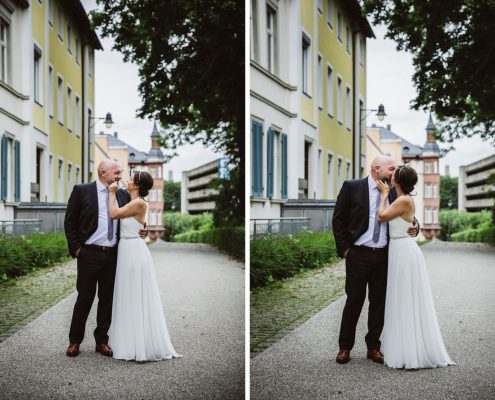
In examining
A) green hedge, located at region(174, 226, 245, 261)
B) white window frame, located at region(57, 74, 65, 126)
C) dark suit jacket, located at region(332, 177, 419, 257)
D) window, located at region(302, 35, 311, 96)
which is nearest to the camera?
dark suit jacket, located at region(332, 177, 419, 257)

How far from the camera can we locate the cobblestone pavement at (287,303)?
5559 millimetres

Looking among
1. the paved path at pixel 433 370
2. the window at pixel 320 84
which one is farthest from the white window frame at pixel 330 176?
the paved path at pixel 433 370

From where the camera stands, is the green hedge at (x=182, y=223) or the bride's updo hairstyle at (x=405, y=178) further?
the green hedge at (x=182, y=223)

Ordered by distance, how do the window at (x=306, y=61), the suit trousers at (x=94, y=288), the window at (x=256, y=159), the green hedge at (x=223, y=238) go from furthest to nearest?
the green hedge at (x=223, y=238)
the window at (x=306, y=61)
the window at (x=256, y=159)
the suit trousers at (x=94, y=288)

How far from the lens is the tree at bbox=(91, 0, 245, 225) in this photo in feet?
19.9

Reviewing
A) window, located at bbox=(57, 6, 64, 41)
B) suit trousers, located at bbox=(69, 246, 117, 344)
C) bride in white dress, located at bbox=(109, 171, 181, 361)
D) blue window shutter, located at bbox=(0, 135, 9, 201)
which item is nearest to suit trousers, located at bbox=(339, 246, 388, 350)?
bride in white dress, located at bbox=(109, 171, 181, 361)

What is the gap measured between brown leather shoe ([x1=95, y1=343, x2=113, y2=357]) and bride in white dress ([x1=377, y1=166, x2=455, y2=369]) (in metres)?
2.00

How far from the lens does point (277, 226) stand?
5855mm

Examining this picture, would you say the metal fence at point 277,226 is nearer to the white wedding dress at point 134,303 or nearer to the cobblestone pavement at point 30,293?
the white wedding dress at point 134,303

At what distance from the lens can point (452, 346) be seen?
5227 mm

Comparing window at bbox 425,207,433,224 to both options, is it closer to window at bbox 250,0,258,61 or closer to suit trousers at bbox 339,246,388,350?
suit trousers at bbox 339,246,388,350

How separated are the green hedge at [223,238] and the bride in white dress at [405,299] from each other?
60.4 inches

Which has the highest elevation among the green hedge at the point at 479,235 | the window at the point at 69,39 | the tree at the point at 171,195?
the window at the point at 69,39

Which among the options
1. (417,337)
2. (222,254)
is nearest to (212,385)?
(222,254)
